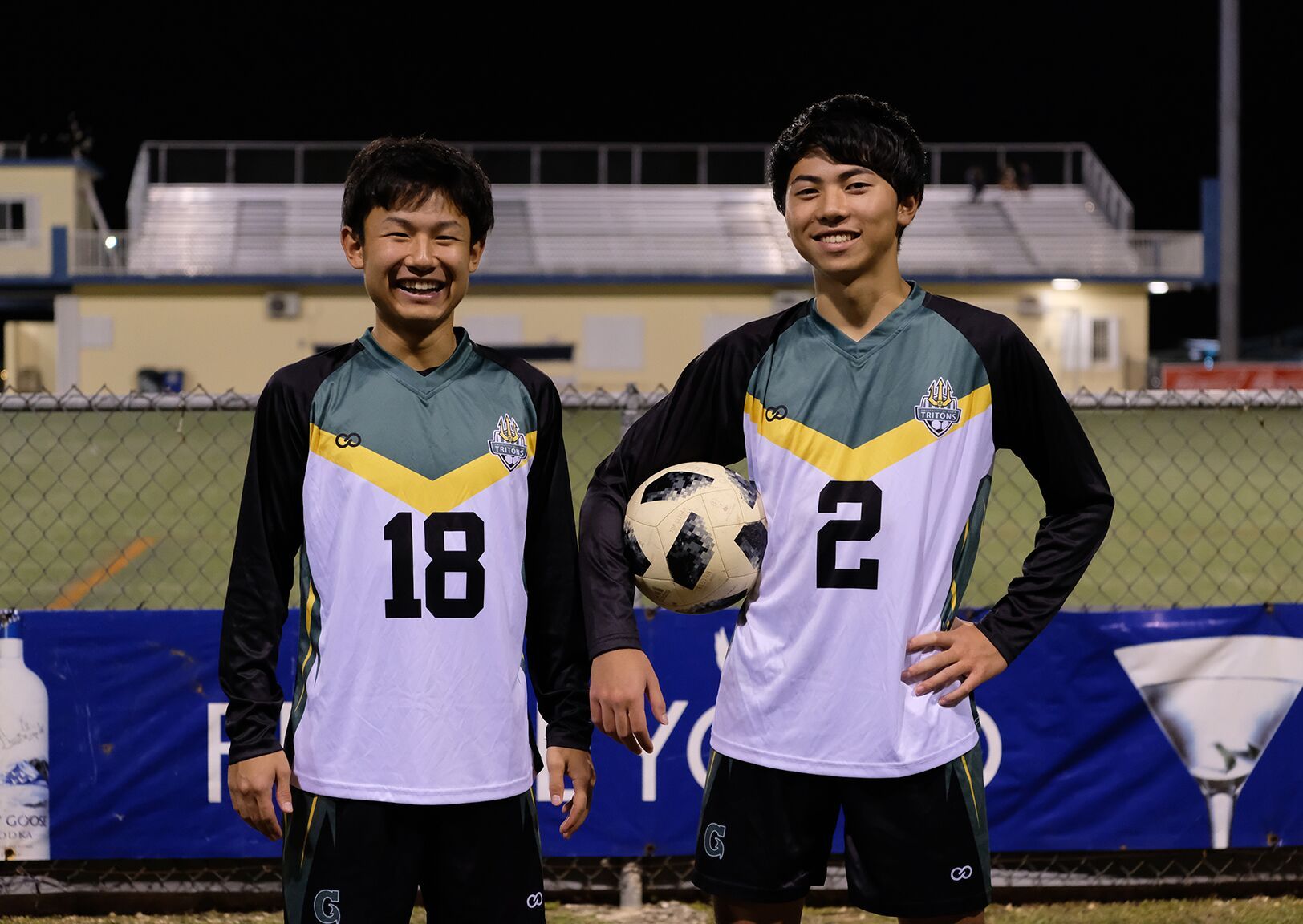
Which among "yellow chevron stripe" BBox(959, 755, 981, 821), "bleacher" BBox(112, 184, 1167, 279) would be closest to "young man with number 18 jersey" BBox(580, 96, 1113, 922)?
"yellow chevron stripe" BBox(959, 755, 981, 821)

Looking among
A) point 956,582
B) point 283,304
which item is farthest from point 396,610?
point 283,304

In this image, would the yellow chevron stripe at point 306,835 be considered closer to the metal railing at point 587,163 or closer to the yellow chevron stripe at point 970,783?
the yellow chevron stripe at point 970,783

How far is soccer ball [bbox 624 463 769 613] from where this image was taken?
2602mm

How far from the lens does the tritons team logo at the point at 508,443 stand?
8.65 ft

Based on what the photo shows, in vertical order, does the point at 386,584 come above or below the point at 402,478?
below

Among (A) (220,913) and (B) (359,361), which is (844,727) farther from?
(A) (220,913)

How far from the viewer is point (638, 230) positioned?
3591cm

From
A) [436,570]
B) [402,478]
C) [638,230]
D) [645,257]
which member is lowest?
[436,570]

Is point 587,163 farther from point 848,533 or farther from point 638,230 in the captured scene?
point 848,533

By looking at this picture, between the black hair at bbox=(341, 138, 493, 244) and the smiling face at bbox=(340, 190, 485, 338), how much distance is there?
19mm

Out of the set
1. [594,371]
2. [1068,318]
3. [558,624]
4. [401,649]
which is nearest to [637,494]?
[558,624]

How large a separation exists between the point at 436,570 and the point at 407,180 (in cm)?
78

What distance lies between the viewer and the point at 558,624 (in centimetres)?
272

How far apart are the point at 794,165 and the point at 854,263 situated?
Answer: 24 cm
